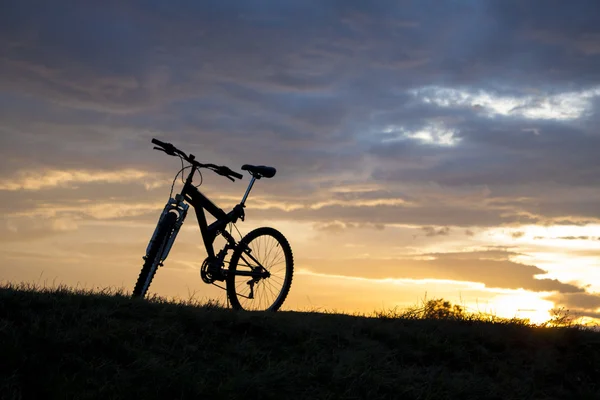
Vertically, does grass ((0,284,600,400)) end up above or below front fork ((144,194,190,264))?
below

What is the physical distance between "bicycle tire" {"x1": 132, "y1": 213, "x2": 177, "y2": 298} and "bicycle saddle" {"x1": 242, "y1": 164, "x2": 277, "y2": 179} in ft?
5.01

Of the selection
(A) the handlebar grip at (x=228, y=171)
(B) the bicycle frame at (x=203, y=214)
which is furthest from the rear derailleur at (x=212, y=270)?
(A) the handlebar grip at (x=228, y=171)

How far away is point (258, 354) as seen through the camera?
8.73m

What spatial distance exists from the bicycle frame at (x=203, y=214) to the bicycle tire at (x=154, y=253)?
0.06 m

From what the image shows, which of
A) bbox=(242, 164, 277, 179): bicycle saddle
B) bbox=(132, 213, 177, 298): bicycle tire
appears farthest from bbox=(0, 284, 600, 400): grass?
bbox=(242, 164, 277, 179): bicycle saddle

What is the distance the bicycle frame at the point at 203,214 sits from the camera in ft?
37.4

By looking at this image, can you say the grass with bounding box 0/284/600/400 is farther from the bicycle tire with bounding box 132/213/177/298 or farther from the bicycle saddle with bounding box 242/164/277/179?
the bicycle saddle with bounding box 242/164/277/179

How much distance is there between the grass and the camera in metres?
7.59

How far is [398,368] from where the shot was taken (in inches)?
361

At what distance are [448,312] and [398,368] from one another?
385 centimetres

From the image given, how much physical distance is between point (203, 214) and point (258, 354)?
3574mm

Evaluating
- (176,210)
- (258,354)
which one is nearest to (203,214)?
(176,210)

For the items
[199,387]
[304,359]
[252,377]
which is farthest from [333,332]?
[199,387]

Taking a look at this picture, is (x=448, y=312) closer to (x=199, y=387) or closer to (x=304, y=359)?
(x=304, y=359)
